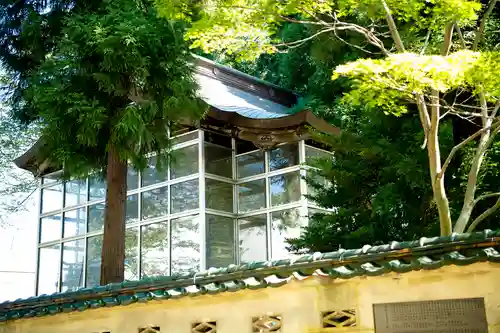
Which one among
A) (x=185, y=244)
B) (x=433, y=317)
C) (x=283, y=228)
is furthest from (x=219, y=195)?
(x=433, y=317)

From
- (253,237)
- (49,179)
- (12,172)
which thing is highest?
(12,172)

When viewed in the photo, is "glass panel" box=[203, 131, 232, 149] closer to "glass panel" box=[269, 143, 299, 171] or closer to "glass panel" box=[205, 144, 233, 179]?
"glass panel" box=[205, 144, 233, 179]

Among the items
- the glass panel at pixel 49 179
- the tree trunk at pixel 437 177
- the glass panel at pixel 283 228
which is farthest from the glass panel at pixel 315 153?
the glass panel at pixel 49 179

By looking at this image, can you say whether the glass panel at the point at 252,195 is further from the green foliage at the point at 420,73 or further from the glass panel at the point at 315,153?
the green foliage at the point at 420,73

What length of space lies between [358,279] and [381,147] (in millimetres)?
4376

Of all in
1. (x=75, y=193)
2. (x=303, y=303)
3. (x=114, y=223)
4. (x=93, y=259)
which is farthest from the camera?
(x=75, y=193)

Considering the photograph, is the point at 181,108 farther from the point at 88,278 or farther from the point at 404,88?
the point at 88,278

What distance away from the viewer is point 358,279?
4.44m

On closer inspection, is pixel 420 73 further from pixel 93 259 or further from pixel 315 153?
pixel 93 259

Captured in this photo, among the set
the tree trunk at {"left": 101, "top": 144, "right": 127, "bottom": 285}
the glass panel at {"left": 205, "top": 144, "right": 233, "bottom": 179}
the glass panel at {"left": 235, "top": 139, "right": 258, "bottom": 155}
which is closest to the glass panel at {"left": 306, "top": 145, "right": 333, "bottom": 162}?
the glass panel at {"left": 235, "top": 139, "right": 258, "bottom": 155}

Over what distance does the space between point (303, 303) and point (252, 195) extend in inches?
293

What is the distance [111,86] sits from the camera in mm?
8258

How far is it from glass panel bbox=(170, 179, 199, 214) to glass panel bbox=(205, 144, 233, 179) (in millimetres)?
443

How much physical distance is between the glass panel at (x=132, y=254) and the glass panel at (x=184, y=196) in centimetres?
110
